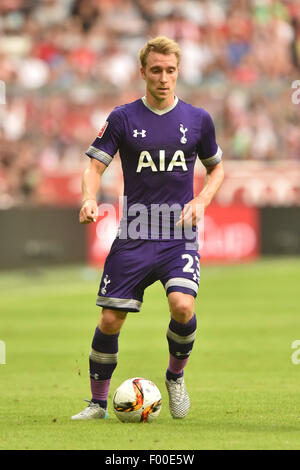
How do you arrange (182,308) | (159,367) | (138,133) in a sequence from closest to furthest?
(182,308) < (138,133) < (159,367)

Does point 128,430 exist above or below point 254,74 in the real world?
below

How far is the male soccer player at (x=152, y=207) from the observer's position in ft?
21.4

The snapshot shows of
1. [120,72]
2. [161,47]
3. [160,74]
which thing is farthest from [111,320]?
[120,72]

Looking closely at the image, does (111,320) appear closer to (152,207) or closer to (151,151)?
(152,207)

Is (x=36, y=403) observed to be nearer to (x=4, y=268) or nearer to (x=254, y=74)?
(x=4, y=268)

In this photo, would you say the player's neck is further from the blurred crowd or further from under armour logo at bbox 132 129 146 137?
the blurred crowd

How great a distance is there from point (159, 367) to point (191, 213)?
3.39 m

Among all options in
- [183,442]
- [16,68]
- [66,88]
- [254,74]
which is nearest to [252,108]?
[254,74]

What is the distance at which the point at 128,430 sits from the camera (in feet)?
20.2

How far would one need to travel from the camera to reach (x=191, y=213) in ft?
21.2

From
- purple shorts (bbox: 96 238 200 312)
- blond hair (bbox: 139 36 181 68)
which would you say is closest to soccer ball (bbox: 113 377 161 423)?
purple shorts (bbox: 96 238 200 312)

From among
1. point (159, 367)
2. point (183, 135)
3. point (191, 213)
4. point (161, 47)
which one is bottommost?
point (159, 367)

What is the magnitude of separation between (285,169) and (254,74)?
3.02 metres

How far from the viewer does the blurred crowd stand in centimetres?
2466
